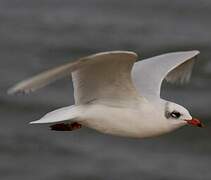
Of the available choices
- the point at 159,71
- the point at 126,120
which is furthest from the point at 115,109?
the point at 159,71

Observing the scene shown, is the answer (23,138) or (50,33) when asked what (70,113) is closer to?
(23,138)

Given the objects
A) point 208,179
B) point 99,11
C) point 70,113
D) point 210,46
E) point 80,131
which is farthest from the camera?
point 99,11

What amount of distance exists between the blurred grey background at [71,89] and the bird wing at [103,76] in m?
4.05

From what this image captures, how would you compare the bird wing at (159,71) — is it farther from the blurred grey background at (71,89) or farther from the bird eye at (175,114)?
the blurred grey background at (71,89)

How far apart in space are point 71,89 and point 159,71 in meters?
4.06

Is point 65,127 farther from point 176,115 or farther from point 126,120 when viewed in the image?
point 176,115

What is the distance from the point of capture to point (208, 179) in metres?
11.7

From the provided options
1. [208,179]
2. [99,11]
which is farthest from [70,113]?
[99,11]

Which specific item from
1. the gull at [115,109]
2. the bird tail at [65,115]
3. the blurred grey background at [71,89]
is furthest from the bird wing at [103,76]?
the blurred grey background at [71,89]

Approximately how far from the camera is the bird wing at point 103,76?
7258 millimetres

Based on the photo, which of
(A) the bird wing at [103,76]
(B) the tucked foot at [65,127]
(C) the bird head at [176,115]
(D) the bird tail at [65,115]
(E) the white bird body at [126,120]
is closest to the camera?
(A) the bird wing at [103,76]

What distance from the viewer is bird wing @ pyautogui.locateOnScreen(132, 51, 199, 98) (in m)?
8.27

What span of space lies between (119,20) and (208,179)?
3245 millimetres

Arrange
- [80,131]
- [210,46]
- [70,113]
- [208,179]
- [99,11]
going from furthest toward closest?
1. [99,11]
2. [210,46]
3. [80,131]
4. [208,179]
5. [70,113]
